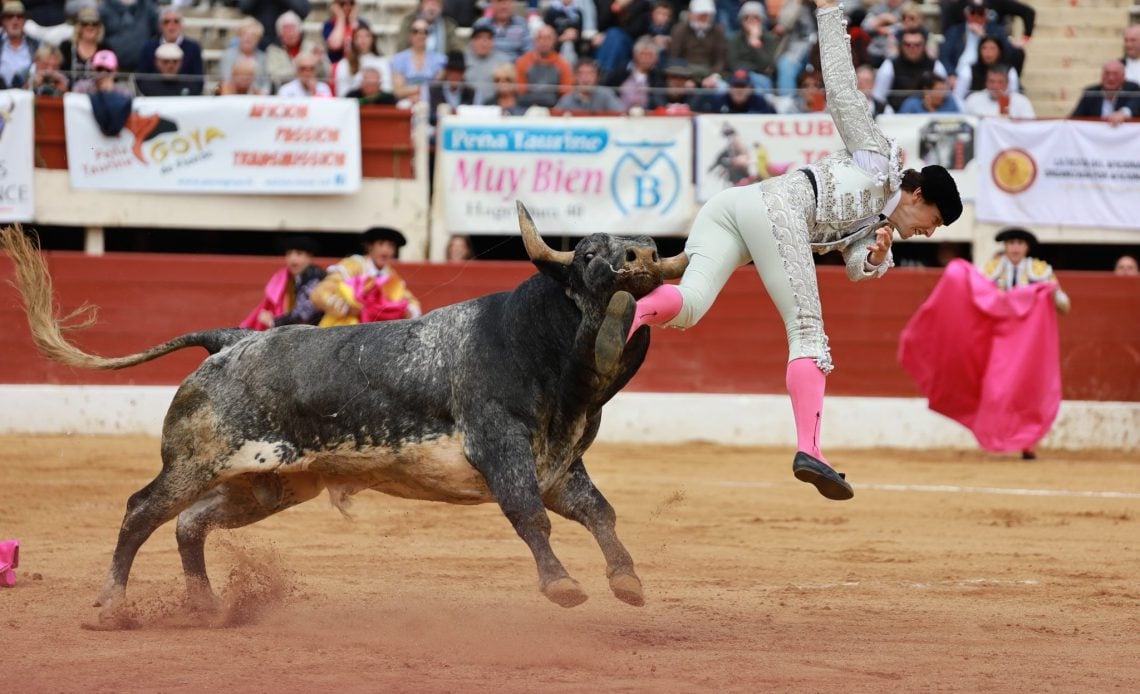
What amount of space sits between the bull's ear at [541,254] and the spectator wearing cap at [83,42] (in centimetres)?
831

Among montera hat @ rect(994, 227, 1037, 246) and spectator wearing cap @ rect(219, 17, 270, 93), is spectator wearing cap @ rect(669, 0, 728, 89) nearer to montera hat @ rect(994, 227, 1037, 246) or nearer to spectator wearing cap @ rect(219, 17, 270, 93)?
montera hat @ rect(994, 227, 1037, 246)

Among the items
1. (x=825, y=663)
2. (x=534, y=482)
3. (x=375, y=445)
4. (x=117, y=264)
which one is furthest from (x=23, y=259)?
(x=117, y=264)

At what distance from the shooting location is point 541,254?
5.41 m

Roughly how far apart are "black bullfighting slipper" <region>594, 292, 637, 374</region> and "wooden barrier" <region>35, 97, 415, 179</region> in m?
7.75

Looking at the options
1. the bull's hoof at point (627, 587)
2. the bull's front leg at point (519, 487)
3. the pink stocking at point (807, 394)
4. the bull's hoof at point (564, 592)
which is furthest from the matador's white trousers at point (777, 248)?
the bull's hoof at point (564, 592)

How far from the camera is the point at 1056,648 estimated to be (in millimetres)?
5527

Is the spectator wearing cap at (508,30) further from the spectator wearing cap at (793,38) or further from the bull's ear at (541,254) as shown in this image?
the bull's ear at (541,254)

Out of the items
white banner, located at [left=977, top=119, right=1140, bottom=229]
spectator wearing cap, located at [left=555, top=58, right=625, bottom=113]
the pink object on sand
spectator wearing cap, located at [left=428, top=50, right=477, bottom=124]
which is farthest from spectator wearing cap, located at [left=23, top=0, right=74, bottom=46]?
the pink object on sand

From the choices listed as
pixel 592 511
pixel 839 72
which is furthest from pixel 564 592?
pixel 839 72

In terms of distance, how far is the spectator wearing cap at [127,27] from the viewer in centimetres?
1320

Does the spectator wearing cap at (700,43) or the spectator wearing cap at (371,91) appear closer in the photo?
the spectator wearing cap at (371,91)

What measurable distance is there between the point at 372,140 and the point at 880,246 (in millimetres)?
7519

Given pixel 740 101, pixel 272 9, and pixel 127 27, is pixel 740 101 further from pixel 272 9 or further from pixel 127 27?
pixel 127 27

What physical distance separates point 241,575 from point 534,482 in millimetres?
1513
